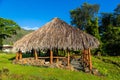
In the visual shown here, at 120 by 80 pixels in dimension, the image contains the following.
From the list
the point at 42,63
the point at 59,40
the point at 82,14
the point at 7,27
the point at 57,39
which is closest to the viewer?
the point at 42,63

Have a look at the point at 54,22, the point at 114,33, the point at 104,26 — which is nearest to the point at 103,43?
the point at 114,33

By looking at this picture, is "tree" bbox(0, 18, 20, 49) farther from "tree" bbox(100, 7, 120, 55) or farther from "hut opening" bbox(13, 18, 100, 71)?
"hut opening" bbox(13, 18, 100, 71)

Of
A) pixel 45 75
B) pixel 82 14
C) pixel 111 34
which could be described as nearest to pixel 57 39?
pixel 45 75

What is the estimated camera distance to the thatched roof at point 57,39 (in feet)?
65.6

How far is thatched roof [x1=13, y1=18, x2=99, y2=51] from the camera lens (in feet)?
Answer: 65.6

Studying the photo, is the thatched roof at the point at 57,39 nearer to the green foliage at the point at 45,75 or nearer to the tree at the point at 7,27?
the green foliage at the point at 45,75

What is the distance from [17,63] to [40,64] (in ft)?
7.15

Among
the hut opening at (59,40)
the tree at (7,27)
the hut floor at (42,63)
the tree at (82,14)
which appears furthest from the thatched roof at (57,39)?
the tree at (7,27)

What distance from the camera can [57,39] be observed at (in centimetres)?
2042

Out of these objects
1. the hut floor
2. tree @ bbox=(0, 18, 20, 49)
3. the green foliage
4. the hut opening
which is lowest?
the green foliage

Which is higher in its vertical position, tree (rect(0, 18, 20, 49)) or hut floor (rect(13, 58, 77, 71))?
tree (rect(0, 18, 20, 49))

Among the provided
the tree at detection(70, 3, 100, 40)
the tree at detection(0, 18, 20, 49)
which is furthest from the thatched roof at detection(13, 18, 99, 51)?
the tree at detection(0, 18, 20, 49)

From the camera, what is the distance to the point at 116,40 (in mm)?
33625

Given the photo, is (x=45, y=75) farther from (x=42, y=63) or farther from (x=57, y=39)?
(x=57, y=39)
